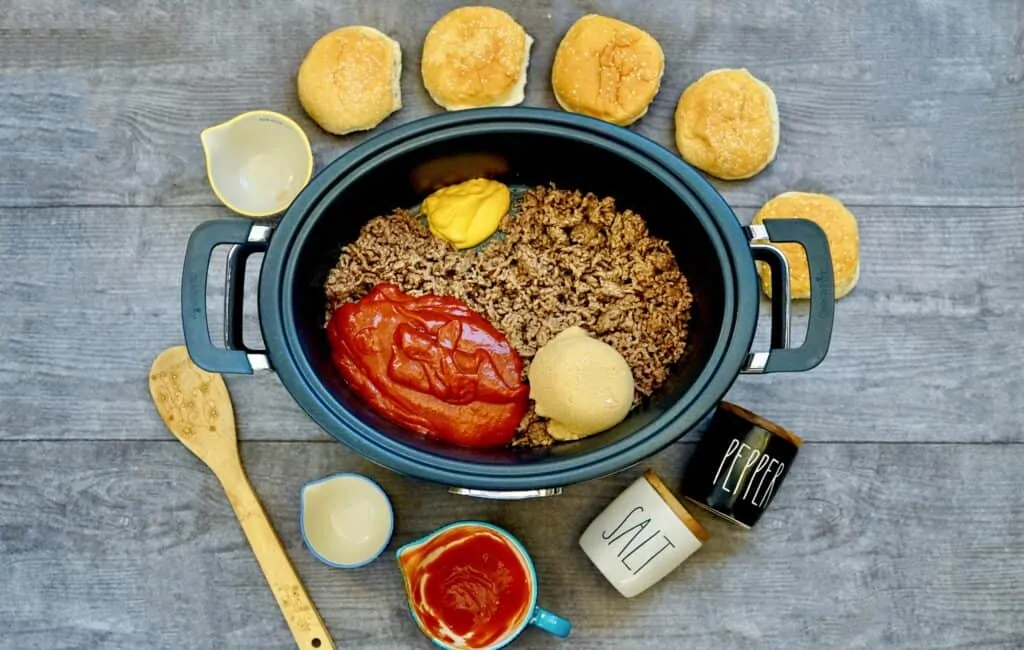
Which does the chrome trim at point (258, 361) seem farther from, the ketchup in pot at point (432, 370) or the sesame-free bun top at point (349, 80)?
the sesame-free bun top at point (349, 80)

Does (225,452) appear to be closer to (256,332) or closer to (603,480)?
(256,332)

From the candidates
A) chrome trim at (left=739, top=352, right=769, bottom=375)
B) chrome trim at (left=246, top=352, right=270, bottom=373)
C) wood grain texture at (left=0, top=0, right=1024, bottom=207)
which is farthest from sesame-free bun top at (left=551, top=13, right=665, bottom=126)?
chrome trim at (left=246, top=352, right=270, bottom=373)

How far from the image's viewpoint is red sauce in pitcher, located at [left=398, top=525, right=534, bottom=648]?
1.19 metres

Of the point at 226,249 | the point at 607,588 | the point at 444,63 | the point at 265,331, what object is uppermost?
the point at 444,63

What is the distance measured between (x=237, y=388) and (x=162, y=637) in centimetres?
40

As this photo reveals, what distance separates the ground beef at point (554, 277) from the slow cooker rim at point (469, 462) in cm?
14

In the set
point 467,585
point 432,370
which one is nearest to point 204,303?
point 432,370

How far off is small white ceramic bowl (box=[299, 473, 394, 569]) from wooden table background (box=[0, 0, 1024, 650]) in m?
0.04

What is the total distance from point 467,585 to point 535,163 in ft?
1.97

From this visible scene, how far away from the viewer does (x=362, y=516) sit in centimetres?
129

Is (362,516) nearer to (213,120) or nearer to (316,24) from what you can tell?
(213,120)

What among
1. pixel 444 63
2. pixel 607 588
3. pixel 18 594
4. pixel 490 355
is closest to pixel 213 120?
pixel 444 63

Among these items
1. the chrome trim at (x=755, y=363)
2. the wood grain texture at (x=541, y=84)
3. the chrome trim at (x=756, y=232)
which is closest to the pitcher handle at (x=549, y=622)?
the chrome trim at (x=755, y=363)

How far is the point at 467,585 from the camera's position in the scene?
1.21 m
